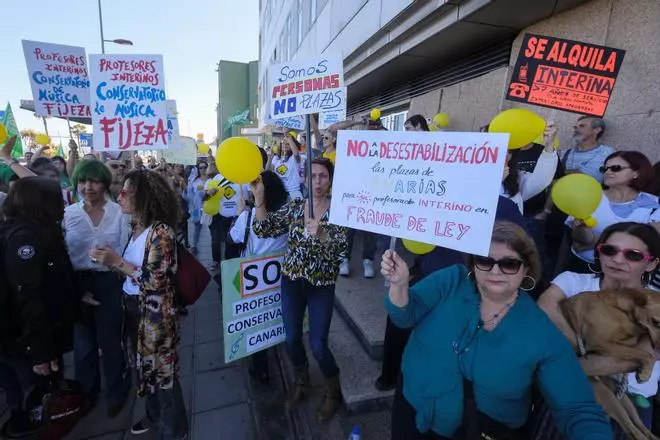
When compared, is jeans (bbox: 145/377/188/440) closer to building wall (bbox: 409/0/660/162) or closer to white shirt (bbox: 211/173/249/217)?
white shirt (bbox: 211/173/249/217)

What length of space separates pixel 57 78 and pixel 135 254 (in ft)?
13.5

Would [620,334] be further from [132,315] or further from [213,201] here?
[213,201]

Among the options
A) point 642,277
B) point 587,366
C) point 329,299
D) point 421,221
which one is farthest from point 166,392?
point 642,277

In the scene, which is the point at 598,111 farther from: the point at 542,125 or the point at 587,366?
the point at 587,366

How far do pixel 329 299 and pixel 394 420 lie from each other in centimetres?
101

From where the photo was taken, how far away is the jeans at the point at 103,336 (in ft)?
8.63

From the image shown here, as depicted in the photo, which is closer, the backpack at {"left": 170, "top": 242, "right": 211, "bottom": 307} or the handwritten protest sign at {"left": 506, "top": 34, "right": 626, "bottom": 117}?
the backpack at {"left": 170, "top": 242, "right": 211, "bottom": 307}

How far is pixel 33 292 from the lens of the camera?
6.95 feet

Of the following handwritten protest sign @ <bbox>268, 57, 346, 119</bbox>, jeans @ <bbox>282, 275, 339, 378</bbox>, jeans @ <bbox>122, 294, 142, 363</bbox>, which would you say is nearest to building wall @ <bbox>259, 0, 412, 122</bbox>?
handwritten protest sign @ <bbox>268, 57, 346, 119</bbox>

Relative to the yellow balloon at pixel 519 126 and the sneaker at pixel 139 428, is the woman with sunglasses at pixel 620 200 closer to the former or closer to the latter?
the yellow balloon at pixel 519 126

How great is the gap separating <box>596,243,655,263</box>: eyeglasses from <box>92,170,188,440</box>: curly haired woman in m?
2.56

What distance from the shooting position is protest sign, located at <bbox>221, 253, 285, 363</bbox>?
8.87ft

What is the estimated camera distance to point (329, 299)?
257 centimetres

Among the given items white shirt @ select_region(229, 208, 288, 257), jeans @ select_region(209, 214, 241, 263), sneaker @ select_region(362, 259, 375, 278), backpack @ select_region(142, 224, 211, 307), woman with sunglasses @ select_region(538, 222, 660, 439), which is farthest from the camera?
jeans @ select_region(209, 214, 241, 263)
